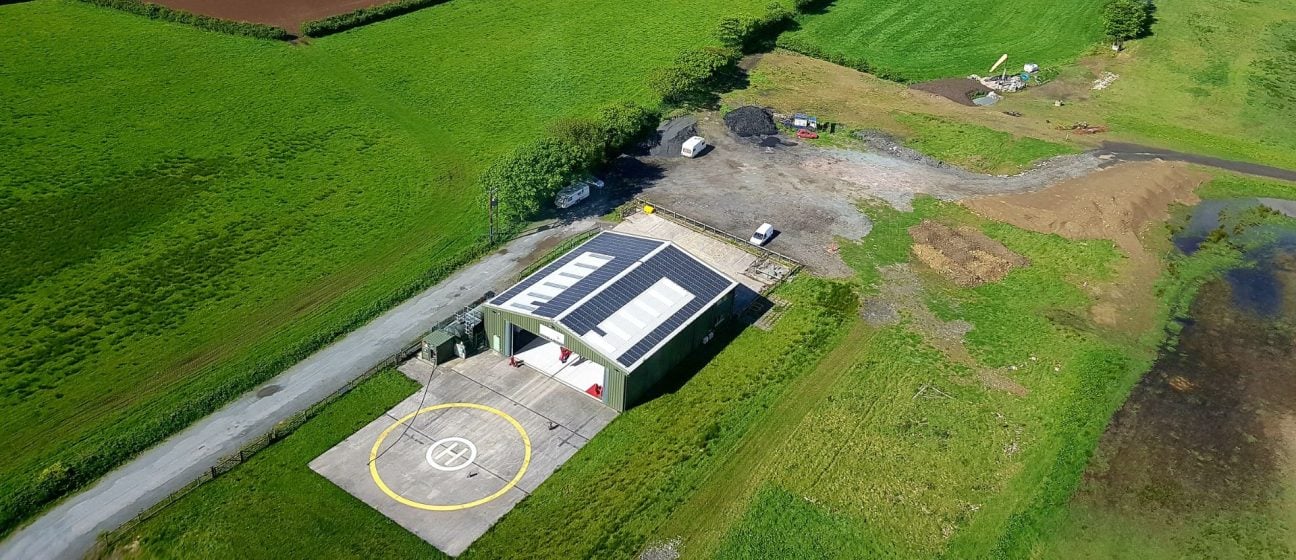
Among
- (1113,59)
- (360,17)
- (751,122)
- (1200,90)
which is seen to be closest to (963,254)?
(751,122)

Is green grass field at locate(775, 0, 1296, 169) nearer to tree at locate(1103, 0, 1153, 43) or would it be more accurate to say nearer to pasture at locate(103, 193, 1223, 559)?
tree at locate(1103, 0, 1153, 43)

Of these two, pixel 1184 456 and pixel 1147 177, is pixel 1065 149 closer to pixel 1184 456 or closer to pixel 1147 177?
pixel 1147 177

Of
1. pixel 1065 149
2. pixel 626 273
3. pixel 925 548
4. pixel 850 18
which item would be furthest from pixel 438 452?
pixel 850 18

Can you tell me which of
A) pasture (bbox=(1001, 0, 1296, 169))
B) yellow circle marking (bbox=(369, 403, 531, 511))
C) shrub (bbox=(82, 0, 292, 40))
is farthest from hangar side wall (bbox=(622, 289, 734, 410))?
shrub (bbox=(82, 0, 292, 40))

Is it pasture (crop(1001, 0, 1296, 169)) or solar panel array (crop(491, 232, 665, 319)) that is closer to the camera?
solar panel array (crop(491, 232, 665, 319))

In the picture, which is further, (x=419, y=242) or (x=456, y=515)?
(x=419, y=242)

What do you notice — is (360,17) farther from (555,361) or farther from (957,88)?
(957,88)
